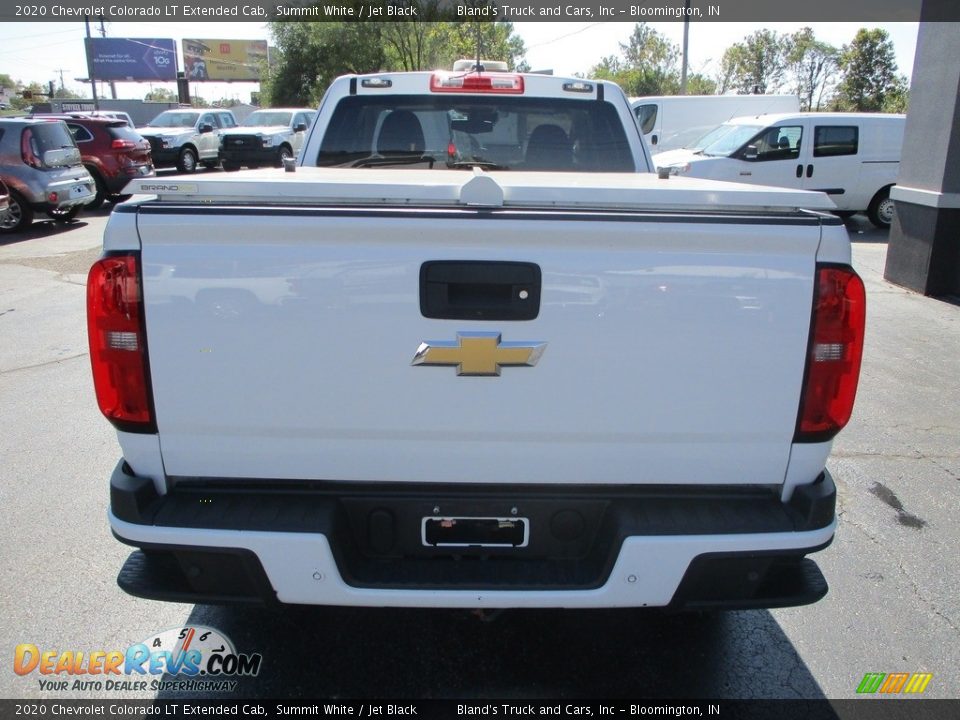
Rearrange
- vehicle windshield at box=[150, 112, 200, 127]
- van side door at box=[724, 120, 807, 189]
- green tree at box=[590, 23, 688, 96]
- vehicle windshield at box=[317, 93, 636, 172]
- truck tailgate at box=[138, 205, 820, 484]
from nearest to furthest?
truck tailgate at box=[138, 205, 820, 484], vehicle windshield at box=[317, 93, 636, 172], van side door at box=[724, 120, 807, 189], vehicle windshield at box=[150, 112, 200, 127], green tree at box=[590, 23, 688, 96]

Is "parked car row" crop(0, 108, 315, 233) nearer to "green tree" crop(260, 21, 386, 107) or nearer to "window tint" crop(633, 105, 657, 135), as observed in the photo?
"window tint" crop(633, 105, 657, 135)

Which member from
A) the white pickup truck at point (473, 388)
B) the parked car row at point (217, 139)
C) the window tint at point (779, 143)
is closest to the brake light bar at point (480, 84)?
the white pickup truck at point (473, 388)

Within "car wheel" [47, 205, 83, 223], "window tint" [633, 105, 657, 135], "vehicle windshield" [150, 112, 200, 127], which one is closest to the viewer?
"car wheel" [47, 205, 83, 223]

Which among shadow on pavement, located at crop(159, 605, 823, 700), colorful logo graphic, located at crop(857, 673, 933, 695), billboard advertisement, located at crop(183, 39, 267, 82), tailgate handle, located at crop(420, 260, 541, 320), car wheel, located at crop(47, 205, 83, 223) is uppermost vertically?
billboard advertisement, located at crop(183, 39, 267, 82)

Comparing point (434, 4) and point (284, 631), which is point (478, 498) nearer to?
point (284, 631)

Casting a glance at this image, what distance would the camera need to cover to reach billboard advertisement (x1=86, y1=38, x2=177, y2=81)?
60688 millimetres

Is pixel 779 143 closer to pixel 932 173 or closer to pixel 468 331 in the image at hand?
pixel 932 173

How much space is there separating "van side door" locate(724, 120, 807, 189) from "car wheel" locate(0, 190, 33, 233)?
12.7m

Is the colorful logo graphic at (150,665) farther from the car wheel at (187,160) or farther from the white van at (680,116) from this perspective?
the car wheel at (187,160)

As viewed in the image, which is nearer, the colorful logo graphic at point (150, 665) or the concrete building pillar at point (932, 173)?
the colorful logo graphic at point (150, 665)

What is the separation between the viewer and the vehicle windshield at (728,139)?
47.2 ft

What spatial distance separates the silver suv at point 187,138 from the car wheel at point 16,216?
8.65 meters

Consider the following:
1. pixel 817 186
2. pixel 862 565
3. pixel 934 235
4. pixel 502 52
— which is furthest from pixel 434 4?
pixel 862 565

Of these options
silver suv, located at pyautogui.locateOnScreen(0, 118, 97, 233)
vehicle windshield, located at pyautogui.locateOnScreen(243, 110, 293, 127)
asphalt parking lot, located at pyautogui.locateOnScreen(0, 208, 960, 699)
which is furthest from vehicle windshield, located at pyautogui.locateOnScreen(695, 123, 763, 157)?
vehicle windshield, located at pyautogui.locateOnScreen(243, 110, 293, 127)
